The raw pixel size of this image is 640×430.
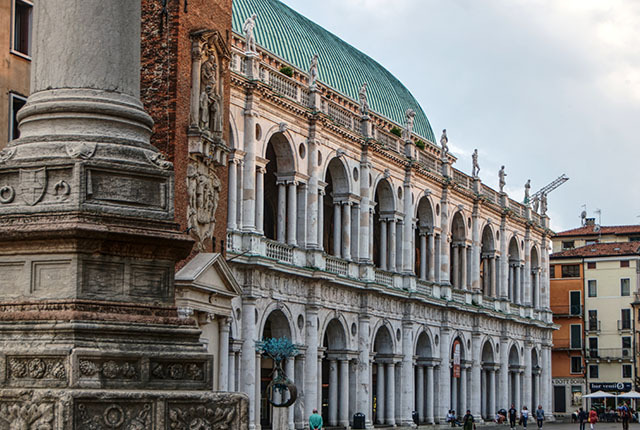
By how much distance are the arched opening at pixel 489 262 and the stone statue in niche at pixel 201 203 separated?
4506 cm

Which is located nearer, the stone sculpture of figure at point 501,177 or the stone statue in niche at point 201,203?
the stone statue in niche at point 201,203

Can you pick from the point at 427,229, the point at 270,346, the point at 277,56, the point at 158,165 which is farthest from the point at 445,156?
the point at 158,165

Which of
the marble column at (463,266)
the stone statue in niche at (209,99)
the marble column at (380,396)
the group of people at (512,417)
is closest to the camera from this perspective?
the stone statue in niche at (209,99)

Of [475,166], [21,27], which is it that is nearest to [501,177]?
[475,166]

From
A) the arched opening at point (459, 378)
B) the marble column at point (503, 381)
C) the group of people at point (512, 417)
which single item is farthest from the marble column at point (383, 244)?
the marble column at point (503, 381)

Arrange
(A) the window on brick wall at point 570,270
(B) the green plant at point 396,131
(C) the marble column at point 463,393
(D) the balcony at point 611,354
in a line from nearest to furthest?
(B) the green plant at point 396,131 → (C) the marble column at point 463,393 → (D) the balcony at point 611,354 → (A) the window on brick wall at point 570,270

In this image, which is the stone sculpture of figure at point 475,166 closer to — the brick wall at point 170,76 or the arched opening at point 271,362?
the arched opening at point 271,362

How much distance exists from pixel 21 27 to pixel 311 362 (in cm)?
2131

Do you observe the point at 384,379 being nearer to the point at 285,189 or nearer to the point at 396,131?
the point at 396,131

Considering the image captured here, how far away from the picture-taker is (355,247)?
169 ft

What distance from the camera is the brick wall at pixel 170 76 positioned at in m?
24.7

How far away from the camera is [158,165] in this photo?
30.9 ft

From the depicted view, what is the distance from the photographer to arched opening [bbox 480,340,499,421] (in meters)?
69.3

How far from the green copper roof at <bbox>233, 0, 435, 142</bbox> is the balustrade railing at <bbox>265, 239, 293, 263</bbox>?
9.29 m
